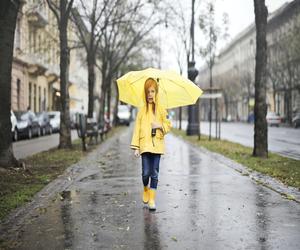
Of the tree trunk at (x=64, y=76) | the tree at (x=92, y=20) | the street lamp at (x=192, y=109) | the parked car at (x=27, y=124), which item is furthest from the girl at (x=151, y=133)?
the parked car at (x=27, y=124)

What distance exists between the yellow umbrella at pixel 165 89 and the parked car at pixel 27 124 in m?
19.4

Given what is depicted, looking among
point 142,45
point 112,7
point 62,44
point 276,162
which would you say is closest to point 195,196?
point 276,162

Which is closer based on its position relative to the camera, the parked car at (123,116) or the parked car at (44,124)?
the parked car at (44,124)

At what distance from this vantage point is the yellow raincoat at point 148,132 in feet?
23.4

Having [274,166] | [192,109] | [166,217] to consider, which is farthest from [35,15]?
[166,217]

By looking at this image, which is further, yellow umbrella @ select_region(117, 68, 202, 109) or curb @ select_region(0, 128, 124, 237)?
yellow umbrella @ select_region(117, 68, 202, 109)

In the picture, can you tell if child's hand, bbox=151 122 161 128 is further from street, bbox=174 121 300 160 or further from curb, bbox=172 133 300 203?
street, bbox=174 121 300 160

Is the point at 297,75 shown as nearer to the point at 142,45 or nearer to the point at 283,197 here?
the point at 142,45

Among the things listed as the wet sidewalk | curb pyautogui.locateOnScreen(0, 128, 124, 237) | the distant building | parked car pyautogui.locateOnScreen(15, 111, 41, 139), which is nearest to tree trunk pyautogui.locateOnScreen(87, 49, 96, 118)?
parked car pyautogui.locateOnScreen(15, 111, 41, 139)

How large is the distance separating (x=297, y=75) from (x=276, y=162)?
1445 inches

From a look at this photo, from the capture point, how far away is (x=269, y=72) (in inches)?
2176

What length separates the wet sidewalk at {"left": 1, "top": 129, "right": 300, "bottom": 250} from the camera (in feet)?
17.6

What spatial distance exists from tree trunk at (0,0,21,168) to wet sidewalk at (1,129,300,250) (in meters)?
1.62

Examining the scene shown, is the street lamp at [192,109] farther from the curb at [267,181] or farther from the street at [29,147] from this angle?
the curb at [267,181]
